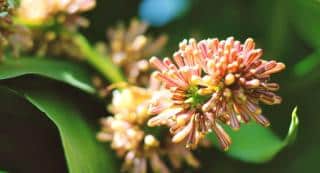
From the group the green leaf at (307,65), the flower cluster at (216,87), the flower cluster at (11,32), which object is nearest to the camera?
the flower cluster at (216,87)

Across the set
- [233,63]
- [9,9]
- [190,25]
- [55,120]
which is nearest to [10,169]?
[55,120]

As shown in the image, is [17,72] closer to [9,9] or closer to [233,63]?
[9,9]

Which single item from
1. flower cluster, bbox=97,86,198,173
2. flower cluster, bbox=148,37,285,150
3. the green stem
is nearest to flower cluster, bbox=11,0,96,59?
the green stem

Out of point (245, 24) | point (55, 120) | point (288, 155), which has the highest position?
point (245, 24)

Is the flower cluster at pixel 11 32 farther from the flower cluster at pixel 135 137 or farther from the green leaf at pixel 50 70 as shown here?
the flower cluster at pixel 135 137

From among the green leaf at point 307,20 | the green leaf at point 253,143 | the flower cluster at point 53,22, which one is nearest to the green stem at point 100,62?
the flower cluster at point 53,22

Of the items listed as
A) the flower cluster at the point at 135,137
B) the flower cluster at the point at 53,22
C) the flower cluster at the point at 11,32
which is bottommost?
the flower cluster at the point at 135,137

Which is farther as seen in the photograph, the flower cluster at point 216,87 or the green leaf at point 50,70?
the green leaf at point 50,70
